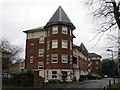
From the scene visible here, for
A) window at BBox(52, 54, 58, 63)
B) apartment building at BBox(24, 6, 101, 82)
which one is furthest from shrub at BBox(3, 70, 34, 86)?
window at BBox(52, 54, 58, 63)

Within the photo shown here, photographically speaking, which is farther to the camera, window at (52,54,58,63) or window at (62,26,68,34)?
window at (62,26,68,34)

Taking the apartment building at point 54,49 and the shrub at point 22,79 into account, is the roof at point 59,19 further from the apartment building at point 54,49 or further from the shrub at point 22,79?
the shrub at point 22,79

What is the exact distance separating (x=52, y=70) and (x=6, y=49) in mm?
19513

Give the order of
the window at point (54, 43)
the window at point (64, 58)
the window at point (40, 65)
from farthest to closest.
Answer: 1. the window at point (40, 65)
2. the window at point (54, 43)
3. the window at point (64, 58)

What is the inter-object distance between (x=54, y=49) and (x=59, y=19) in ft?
22.3

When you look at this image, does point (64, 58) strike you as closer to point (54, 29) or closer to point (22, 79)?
point (54, 29)

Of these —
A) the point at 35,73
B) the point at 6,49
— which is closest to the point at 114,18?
the point at 35,73

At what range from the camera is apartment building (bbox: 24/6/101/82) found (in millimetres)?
43031

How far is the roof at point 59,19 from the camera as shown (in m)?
44.9

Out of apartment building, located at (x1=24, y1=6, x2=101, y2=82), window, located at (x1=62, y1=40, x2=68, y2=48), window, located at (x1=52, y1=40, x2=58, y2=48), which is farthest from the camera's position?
window, located at (x1=62, y1=40, x2=68, y2=48)

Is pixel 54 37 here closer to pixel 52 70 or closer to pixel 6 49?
pixel 52 70

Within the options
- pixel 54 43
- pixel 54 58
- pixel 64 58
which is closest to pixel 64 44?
pixel 54 43

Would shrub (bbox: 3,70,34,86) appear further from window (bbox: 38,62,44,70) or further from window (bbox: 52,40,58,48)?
window (bbox: 38,62,44,70)

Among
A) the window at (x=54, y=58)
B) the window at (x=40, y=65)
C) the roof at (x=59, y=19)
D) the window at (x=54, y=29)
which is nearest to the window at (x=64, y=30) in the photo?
the roof at (x=59, y=19)
